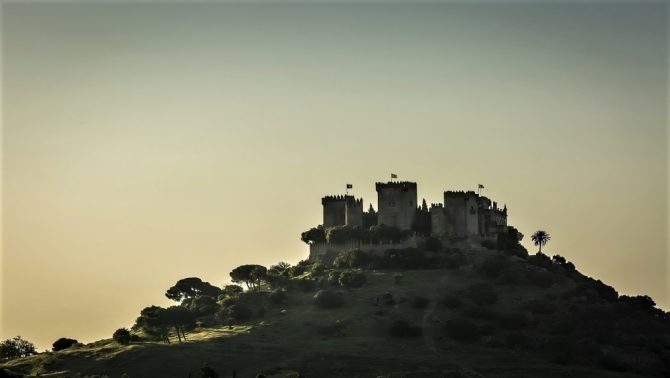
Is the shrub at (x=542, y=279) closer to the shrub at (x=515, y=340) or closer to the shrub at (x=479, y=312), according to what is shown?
the shrub at (x=479, y=312)

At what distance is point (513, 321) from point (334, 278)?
2913 cm

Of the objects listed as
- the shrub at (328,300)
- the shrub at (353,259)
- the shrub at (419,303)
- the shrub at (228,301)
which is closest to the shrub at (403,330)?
the shrub at (419,303)

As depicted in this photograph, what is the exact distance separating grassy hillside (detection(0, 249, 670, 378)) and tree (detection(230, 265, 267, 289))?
278 inches

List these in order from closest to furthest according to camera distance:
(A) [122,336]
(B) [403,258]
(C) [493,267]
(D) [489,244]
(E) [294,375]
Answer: (E) [294,375] < (A) [122,336] < (C) [493,267] < (B) [403,258] < (D) [489,244]

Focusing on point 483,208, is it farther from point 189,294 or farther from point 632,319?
point 189,294

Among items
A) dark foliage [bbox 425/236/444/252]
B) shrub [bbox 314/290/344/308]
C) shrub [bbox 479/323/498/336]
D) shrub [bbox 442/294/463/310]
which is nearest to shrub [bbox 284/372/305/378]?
shrub [bbox 479/323/498/336]

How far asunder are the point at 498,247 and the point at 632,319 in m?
25.5

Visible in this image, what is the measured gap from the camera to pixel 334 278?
17888cm

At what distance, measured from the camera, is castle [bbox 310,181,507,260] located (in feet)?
614

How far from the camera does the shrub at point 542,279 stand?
574ft

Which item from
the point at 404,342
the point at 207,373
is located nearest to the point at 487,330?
the point at 404,342

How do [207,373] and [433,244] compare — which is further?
[433,244]

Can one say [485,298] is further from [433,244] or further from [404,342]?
[433,244]

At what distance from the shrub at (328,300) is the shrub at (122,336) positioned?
2661cm
